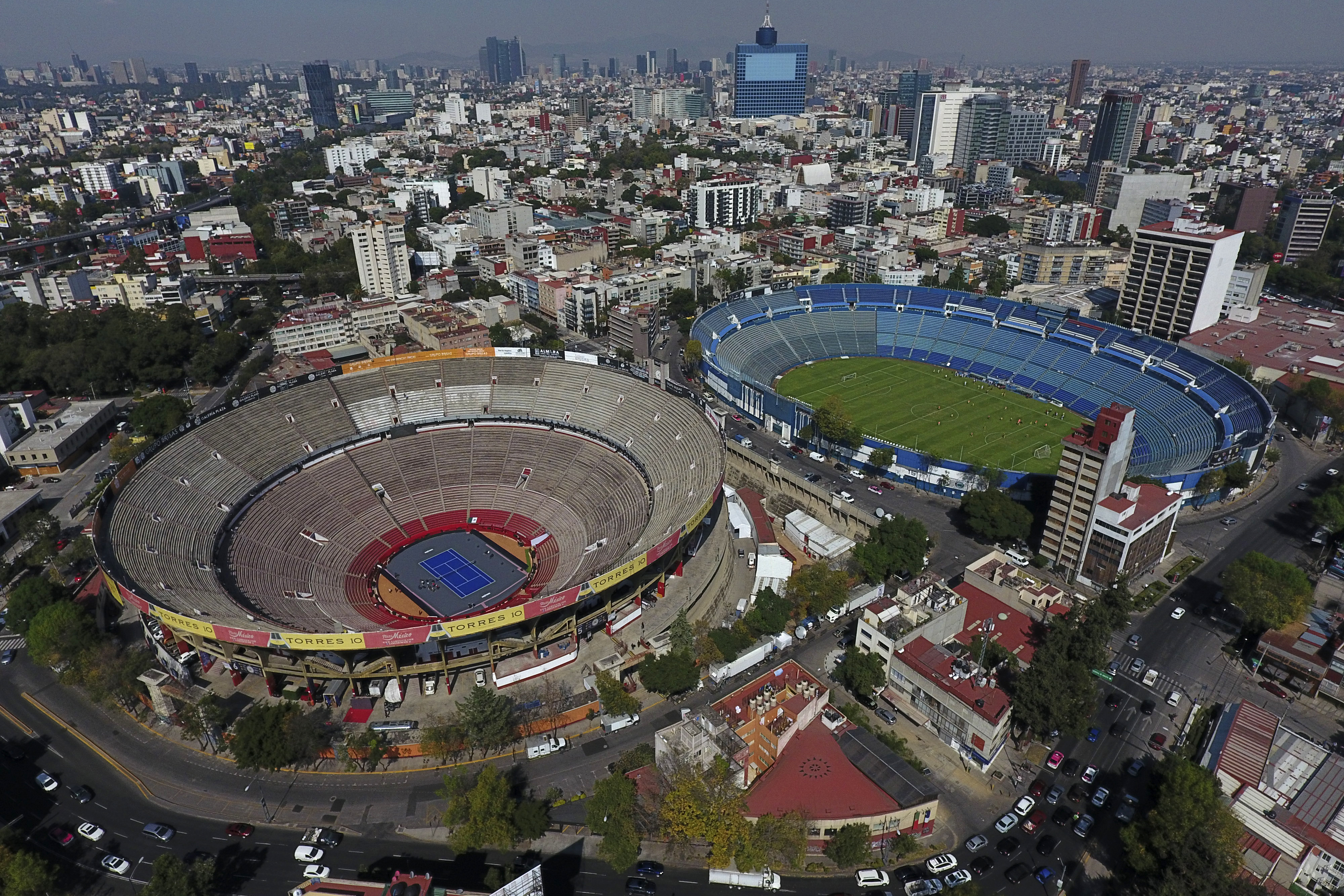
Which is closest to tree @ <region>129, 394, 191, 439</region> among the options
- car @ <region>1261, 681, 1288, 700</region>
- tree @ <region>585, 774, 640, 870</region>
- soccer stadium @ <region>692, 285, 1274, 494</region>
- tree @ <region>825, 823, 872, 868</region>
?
soccer stadium @ <region>692, 285, 1274, 494</region>

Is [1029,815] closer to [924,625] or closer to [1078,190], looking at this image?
[924,625]

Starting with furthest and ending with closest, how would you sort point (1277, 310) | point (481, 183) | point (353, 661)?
point (481, 183)
point (1277, 310)
point (353, 661)

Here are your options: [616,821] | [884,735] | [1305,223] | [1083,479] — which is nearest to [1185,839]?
[884,735]

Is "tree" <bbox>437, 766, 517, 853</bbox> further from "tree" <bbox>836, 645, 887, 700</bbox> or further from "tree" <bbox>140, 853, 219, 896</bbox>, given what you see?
"tree" <bbox>836, 645, 887, 700</bbox>

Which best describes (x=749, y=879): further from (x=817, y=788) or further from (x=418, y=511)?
(x=418, y=511)

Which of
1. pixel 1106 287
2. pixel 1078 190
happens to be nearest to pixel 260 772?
pixel 1106 287
